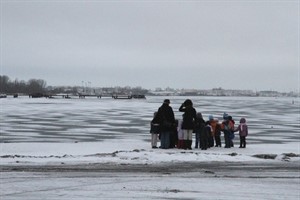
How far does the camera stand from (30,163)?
41.6ft

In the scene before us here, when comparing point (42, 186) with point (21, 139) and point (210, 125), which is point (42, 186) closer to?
point (210, 125)

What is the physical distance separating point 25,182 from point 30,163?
292cm

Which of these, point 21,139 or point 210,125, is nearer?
point 210,125

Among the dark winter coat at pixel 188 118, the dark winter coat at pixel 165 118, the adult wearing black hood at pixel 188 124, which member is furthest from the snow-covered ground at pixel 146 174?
the dark winter coat at pixel 165 118

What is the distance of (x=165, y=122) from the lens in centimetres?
1662

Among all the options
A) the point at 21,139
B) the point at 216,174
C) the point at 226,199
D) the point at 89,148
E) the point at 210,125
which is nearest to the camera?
the point at 226,199

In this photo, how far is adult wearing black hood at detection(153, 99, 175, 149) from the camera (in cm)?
1661

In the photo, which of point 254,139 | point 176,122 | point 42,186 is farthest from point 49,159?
point 254,139

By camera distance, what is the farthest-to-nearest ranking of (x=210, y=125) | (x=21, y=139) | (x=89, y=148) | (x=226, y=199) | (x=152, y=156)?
(x=21, y=139), (x=210, y=125), (x=89, y=148), (x=152, y=156), (x=226, y=199)

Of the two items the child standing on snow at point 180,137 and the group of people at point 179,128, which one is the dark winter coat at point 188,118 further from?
the child standing on snow at point 180,137

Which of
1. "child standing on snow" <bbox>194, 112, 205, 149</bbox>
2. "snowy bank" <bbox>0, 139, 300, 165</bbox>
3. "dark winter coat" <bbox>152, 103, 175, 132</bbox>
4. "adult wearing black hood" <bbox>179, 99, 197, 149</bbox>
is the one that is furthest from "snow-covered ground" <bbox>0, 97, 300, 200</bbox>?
"dark winter coat" <bbox>152, 103, 175, 132</bbox>

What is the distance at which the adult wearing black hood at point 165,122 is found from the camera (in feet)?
54.5

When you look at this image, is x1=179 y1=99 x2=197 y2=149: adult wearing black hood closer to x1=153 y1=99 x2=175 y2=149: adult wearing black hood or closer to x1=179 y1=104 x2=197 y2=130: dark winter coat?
x1=179 y1=104 x2=197 y2=130: dark winter coat

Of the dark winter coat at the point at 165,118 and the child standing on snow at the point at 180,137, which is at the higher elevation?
the dark winter coat at the point at 165,118
